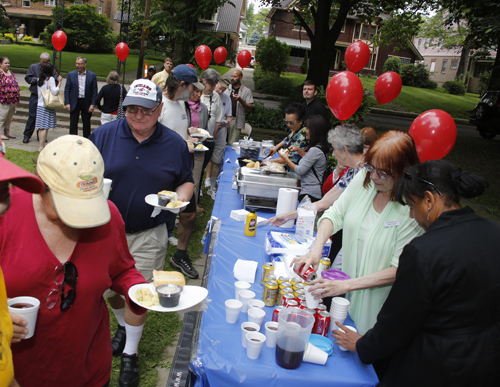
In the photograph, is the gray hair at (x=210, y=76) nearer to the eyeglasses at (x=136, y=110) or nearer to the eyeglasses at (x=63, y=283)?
the eyeglasses at (x=136, y=110)

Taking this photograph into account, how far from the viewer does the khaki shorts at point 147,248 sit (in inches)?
109

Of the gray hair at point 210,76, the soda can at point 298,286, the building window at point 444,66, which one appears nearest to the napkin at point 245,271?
the soda can at point 298,286

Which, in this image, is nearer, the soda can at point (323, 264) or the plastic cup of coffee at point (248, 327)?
the plastic cup of coffee at point (248, 327)

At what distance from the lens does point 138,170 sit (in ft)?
8.82

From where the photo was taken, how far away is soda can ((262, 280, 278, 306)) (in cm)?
221

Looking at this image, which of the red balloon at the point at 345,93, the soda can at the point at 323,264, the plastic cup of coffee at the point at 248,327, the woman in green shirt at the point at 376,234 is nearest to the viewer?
the plastic cup of coffee at the point at 248,327

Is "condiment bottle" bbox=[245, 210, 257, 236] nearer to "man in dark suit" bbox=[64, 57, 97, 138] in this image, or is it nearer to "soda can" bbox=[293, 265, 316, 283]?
"soda can" bbox=[293, 265, 316, 283]

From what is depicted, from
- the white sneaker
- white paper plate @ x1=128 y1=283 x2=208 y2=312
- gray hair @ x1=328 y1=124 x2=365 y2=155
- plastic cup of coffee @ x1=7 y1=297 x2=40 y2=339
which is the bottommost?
the white sneaker

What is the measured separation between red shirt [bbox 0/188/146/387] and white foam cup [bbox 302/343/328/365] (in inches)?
32.4

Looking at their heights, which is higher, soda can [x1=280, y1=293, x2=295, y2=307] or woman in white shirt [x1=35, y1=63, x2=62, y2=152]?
woman in white shirt [x1=35, y1=63, x2=62, y2=152]

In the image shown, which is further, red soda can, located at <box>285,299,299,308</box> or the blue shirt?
the blue shirt

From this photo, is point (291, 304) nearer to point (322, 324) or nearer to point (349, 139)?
point (322, 324)

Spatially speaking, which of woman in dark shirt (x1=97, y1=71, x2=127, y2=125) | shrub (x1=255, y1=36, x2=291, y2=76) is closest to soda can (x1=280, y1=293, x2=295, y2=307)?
woman in dark shirt (x1=97, y1=71, x2=127, y2=125)

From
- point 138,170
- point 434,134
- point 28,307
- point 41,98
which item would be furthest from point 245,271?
point 41,98
